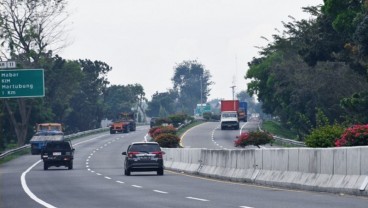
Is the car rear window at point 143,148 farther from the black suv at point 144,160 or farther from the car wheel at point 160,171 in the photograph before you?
the car wheel at point 160,171

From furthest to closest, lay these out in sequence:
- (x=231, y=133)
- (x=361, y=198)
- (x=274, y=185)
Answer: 1. (x=231, y=133)
2. (x=274, y=185)
3. (x=361, y=198)

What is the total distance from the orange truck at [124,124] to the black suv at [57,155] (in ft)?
226

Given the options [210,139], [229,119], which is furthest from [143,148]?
[229,119]

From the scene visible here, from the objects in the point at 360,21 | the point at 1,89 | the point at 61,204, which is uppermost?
the point at 360,21

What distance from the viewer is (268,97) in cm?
12250

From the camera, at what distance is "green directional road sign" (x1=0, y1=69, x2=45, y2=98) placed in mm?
47031

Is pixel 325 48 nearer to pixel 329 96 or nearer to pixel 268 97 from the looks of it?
pixel 329 96

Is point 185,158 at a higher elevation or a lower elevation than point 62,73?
lower

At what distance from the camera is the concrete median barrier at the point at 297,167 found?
995 inches

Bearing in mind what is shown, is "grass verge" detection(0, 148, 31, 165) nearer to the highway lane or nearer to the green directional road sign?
the highway lane

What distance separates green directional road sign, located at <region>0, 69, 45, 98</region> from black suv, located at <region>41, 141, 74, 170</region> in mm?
7531

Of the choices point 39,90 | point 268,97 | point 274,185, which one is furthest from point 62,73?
point 274,185

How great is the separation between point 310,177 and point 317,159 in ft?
2.49

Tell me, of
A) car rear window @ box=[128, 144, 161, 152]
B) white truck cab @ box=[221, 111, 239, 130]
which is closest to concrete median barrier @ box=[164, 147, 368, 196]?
car rear window @ box=[128, 144, 161, 152]
